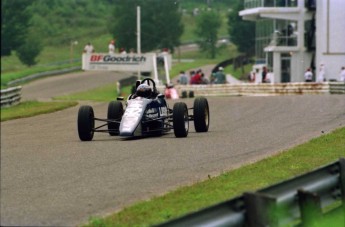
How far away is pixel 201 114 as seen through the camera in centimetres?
2075

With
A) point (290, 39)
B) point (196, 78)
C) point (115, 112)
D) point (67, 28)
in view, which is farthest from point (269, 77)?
point (67, 28)

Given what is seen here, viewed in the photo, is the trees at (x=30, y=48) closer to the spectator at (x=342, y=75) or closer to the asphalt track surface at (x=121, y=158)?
the spectator at (x=342, y=75)

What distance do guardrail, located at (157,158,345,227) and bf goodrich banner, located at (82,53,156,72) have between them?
2241cm

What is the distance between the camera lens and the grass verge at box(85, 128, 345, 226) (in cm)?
1005

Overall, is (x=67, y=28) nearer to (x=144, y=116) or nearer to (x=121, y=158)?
(x=144, y=116)

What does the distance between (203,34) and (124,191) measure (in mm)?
68092

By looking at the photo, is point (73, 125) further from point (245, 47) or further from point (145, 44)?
point (245, 47)

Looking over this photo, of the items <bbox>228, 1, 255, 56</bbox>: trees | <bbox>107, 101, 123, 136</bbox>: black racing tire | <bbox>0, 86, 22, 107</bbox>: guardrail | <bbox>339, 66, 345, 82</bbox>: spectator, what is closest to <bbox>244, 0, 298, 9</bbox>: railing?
<bbox>339, 66, 345, 82</bbox>: spectator

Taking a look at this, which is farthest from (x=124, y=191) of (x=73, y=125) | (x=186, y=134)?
(x=73, y=125)

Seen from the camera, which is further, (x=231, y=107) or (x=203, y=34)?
(x=203, y=34)

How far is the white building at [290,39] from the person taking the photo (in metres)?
36.5

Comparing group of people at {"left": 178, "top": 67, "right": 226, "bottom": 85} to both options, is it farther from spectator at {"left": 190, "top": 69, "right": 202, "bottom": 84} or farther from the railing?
the railing

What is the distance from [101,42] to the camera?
77.9 meters

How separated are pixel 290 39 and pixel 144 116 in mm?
32826
